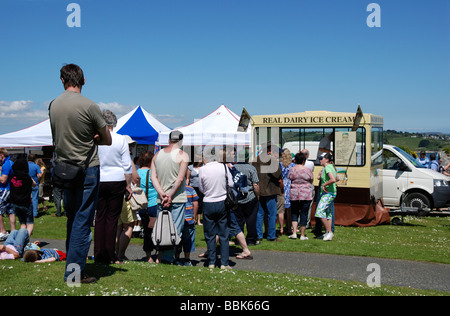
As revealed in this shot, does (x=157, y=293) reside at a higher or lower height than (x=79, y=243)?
lower

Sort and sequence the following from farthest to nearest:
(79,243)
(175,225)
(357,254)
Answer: (357,254) < (175,225) < (79,243)

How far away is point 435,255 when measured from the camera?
842cm

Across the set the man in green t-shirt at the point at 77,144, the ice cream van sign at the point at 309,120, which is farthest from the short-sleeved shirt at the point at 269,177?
the man in green t-shirt at the point at 77,144

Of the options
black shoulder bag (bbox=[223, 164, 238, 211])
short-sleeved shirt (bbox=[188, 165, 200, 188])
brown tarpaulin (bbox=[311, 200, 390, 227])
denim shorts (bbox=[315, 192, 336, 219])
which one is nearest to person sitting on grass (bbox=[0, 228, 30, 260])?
black shoulder bag (bbox=[223, 164, 238, 211])

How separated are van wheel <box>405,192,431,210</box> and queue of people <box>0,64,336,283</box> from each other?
5.55 meters

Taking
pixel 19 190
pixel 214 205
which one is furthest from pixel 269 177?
pixel 19 190

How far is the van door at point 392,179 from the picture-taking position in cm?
1429

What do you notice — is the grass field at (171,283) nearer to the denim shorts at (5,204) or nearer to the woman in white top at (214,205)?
the woman in white top at (214,205)

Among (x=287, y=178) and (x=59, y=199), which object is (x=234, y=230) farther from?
(x=59, y=199)

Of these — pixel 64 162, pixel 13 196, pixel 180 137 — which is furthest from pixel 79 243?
pixel 13 196

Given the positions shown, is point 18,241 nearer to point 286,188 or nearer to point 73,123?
point 73,123

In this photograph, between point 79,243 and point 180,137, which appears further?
point 180,137
